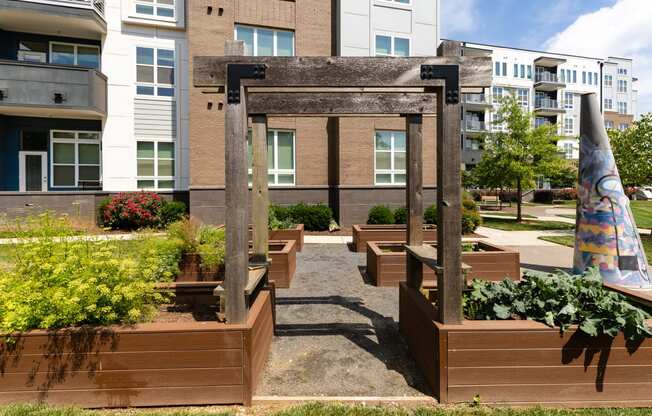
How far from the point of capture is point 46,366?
3096 mm

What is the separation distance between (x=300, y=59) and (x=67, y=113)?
667 inches

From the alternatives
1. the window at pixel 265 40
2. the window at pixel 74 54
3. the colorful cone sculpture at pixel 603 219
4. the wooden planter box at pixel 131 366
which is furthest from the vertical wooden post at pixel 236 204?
the window at pixel 74 54

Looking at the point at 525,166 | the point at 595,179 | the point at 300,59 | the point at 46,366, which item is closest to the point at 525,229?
the point at 525,166

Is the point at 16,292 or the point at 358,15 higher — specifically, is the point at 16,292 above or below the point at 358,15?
below

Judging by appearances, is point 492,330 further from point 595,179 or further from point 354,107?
point 595,179

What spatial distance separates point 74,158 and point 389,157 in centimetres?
1553

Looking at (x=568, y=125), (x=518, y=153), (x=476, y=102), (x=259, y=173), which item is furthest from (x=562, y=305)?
(x=568, y=125)

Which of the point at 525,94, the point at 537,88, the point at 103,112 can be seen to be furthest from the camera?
the point at 537,88

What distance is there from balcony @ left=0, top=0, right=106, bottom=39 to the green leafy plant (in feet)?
62.9

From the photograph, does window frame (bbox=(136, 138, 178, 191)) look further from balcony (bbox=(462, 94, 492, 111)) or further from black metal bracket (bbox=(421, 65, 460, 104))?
balcony (bbox=(462, 94, 492, 111))

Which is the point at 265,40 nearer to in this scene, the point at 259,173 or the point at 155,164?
the point at 155,164

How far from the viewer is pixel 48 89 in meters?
14.6

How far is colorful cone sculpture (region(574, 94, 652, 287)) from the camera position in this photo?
6.27 metres

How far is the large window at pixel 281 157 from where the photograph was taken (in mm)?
16078
